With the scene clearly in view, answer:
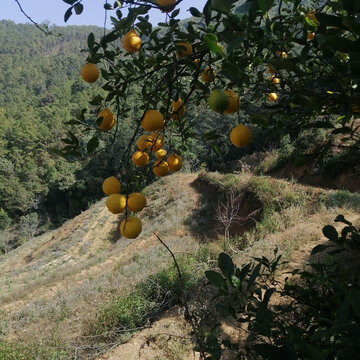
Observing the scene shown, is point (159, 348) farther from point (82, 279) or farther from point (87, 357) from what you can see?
point (82, 279)

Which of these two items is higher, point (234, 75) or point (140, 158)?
point (234, 75)

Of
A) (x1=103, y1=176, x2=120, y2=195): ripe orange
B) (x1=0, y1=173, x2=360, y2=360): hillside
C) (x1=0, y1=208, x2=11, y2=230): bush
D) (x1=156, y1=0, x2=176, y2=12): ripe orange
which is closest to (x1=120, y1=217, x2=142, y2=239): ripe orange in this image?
(x1=103, y1=176, x2=120, y2=195): ripe orange

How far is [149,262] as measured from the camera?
7719mm

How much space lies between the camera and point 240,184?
33.8 ft

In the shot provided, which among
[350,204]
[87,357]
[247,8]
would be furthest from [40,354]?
[350,204]

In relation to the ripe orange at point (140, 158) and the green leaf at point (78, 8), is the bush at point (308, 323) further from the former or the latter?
the green leaf at point (78, 8)

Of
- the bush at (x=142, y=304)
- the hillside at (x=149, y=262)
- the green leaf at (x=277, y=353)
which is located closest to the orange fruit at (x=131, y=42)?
the green leaf at (x=277, y=353)

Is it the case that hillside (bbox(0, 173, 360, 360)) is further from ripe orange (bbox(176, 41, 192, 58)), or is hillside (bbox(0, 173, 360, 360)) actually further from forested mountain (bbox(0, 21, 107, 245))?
forested mountain (bbox(0, 21, 107, 245))

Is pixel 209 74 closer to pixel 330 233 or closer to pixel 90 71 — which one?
Answer: pixel 90 71

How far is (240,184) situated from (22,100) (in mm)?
69202

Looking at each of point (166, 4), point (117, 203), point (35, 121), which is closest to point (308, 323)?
point (117, 203)

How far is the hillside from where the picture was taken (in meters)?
4.49

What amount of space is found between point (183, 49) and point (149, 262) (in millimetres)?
7212

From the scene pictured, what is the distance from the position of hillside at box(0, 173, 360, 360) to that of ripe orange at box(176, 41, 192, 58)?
320 cm
